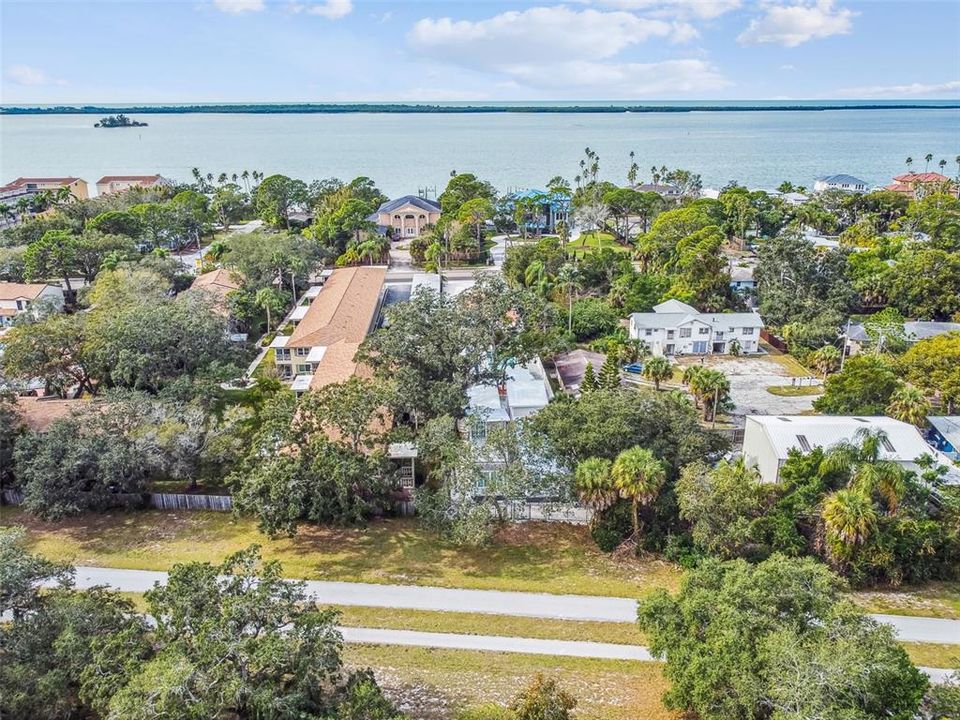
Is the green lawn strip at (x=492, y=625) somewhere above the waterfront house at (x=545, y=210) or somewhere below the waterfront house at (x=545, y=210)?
below

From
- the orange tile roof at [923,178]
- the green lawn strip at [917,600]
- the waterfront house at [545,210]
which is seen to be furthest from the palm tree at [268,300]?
the orange tile roof at [923,178]

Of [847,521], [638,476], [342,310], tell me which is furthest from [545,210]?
[847,521]

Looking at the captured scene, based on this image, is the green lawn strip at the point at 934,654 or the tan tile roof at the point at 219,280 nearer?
the green lawn strip at the point at 934,654

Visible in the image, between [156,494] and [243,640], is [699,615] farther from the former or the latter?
[156,494]

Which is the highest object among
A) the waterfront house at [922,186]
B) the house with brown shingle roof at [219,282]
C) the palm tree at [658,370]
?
the waterfront house at [922,186]

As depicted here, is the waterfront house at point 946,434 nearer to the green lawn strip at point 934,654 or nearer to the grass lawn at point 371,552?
the green lawn strip at point 934,654

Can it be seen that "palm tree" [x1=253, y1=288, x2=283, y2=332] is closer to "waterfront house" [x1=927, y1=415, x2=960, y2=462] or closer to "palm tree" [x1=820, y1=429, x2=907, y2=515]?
"palm tree" [x1=820, y1=429, x2=907, y2=515]

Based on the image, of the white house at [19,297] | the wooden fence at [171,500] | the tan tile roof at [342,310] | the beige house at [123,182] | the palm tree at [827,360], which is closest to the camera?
the wooden fence at [171,500]
